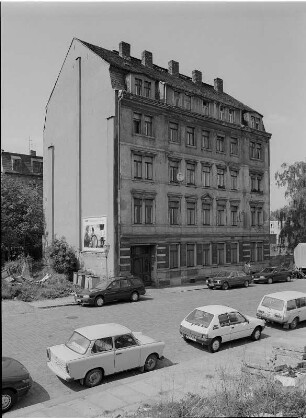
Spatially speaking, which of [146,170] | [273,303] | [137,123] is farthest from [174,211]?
[273,303]

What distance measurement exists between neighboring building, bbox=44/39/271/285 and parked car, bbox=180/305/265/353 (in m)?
13.9

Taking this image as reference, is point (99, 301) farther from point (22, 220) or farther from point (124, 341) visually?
point (22, 220)

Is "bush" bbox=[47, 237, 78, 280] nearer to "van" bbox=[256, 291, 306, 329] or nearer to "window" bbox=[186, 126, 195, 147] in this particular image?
"window" bbox=[186, 126, 195, 147]

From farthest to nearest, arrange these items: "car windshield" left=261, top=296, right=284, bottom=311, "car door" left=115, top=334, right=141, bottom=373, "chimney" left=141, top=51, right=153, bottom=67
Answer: "chimney" left=141, top=51, right=153, bottom=67 → "car windshield" left=261, top=296, right=284, bottom=311 → "car door" left=115, top=334, right=141, bottom=373

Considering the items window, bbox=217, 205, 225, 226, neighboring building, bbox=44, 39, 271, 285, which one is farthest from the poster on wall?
window, bbox=217, 205, 225, 226

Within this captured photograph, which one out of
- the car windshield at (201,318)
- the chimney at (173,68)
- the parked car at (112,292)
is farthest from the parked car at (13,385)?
the chimney at (173,68)

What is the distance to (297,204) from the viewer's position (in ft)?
145

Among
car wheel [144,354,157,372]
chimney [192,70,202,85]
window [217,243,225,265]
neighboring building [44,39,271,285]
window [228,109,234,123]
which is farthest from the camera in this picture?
chimney [192,70,202,85]

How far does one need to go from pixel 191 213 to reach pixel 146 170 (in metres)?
5.91

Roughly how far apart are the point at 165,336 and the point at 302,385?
710 centimetres

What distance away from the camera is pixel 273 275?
33812mm

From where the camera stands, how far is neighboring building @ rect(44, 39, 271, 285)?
96.3ft

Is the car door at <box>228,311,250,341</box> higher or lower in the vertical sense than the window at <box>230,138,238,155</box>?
lower

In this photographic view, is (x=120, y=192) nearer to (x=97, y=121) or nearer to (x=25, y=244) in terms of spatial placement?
(x=97, y=121)
